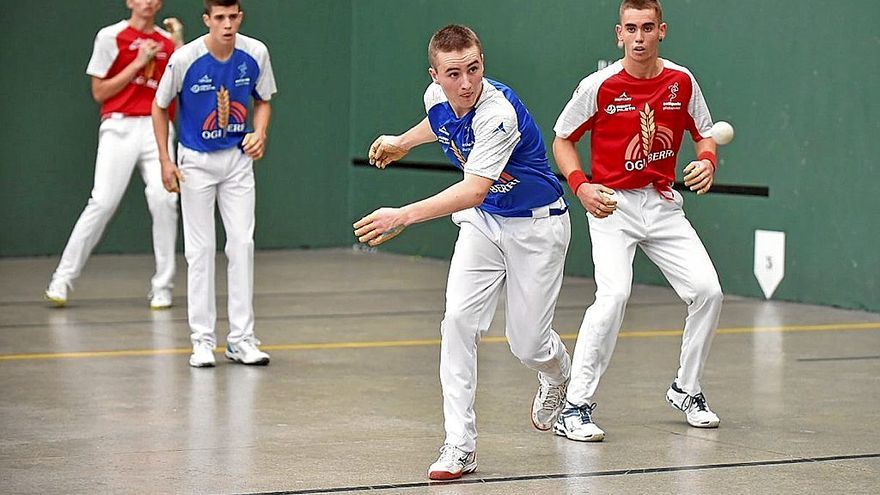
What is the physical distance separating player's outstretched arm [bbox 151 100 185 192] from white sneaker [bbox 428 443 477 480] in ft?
9.01

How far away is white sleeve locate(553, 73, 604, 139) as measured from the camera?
5805 mm

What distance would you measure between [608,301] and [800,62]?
→ 422 centimetres

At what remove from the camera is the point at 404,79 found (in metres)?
12.5

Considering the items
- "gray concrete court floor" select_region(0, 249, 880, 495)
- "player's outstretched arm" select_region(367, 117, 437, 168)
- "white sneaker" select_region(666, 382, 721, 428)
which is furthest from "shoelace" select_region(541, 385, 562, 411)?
"player's outstretched arm" select_region(367, 117, 437, 168)

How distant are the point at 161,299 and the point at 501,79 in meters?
3.37

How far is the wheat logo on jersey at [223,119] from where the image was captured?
7.34 m

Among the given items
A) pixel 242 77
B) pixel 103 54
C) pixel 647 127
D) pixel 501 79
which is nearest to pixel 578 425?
pixel 647 127

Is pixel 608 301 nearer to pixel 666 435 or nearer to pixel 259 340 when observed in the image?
pixel 666 435

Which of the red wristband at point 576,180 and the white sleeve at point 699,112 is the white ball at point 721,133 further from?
the red wristband at point 576,180

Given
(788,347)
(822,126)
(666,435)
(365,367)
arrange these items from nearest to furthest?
(666,435), (365,367), (788,347), (822,126)

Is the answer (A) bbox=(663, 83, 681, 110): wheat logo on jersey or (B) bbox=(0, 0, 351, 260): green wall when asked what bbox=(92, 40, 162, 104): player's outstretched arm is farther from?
(A) bbox=(663, 83, 681, 110): wheat logo on jersey

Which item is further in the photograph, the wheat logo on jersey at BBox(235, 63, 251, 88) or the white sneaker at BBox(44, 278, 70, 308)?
the white sneaker at BBox(44, 278, 70, 308)

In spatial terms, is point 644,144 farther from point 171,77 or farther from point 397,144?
point 171,77

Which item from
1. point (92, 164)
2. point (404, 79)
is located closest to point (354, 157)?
point (404, 79)
